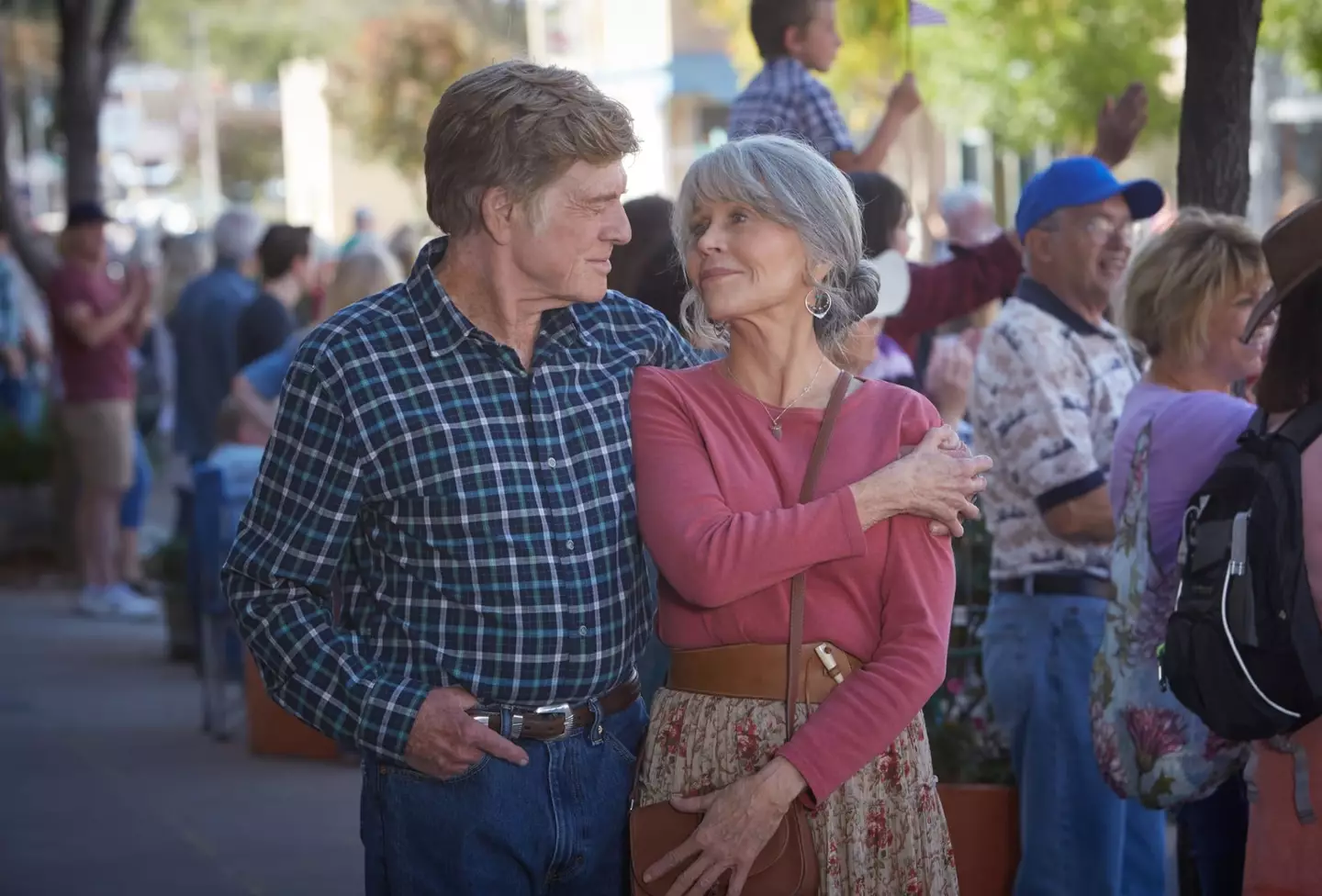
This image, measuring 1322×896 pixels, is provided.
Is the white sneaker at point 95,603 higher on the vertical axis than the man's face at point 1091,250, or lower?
lower

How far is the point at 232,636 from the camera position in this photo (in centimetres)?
867

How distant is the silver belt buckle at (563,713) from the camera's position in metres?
3.07

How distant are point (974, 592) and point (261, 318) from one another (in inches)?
205

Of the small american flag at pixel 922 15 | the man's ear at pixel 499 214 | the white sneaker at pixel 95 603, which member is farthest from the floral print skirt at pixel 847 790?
the white sneaker at pixel 95 603

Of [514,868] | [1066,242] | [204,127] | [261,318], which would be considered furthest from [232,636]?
[204,127]

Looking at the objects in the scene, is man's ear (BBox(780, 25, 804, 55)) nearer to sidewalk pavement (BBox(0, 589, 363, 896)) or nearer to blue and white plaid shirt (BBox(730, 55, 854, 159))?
blue and white plaid shirt (BBox(730, 55, 854, 159))

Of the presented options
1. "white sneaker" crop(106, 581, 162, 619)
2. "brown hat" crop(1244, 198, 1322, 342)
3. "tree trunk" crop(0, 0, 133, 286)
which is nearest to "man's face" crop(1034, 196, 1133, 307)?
"brown hat" crop(1244, 198, 1322, 342)

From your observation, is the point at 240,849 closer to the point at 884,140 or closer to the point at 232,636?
the point at 232,636

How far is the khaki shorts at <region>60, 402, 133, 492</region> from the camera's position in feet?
37.0

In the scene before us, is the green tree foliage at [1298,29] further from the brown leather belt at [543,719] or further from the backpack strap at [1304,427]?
the brown leather belt at [543,719]

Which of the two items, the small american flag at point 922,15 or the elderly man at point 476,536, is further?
the small american flag at point 922,15

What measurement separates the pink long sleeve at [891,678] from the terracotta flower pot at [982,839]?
1723 mm

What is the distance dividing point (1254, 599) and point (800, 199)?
3.79ft

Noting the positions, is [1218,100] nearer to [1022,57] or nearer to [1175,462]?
[1175,462]
